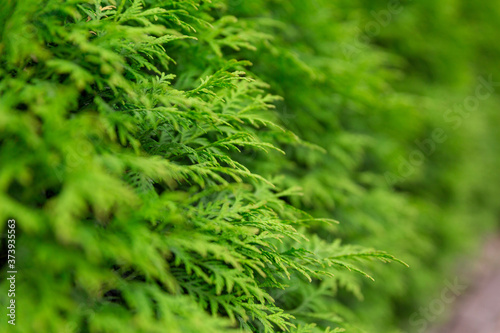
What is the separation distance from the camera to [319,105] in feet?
10.6

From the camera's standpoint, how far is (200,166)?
5.40ft

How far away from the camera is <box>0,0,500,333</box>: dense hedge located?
1218mm

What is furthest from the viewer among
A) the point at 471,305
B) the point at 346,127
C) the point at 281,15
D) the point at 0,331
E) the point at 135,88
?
the point at 471,305

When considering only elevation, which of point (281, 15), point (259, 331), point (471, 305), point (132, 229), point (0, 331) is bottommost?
point (471, 305)

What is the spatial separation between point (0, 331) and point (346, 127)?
3192 mm

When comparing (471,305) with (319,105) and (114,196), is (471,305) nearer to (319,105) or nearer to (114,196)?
(319,105)

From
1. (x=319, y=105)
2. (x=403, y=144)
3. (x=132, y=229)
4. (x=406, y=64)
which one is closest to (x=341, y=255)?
(x=132, y=229)

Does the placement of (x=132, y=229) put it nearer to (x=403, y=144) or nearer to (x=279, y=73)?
(x=279, y=73)

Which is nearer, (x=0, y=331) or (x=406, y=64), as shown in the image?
(x=0, y=331)

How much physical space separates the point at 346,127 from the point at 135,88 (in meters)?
2.54

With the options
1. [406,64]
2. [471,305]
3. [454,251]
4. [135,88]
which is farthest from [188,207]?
[471,305]

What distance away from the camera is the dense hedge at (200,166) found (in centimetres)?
122

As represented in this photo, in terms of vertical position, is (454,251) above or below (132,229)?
below

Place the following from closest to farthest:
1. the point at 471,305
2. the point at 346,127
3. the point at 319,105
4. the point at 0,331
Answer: the point at 0,331, the point at 319,105, the point at 346,127, the point at 471,305
